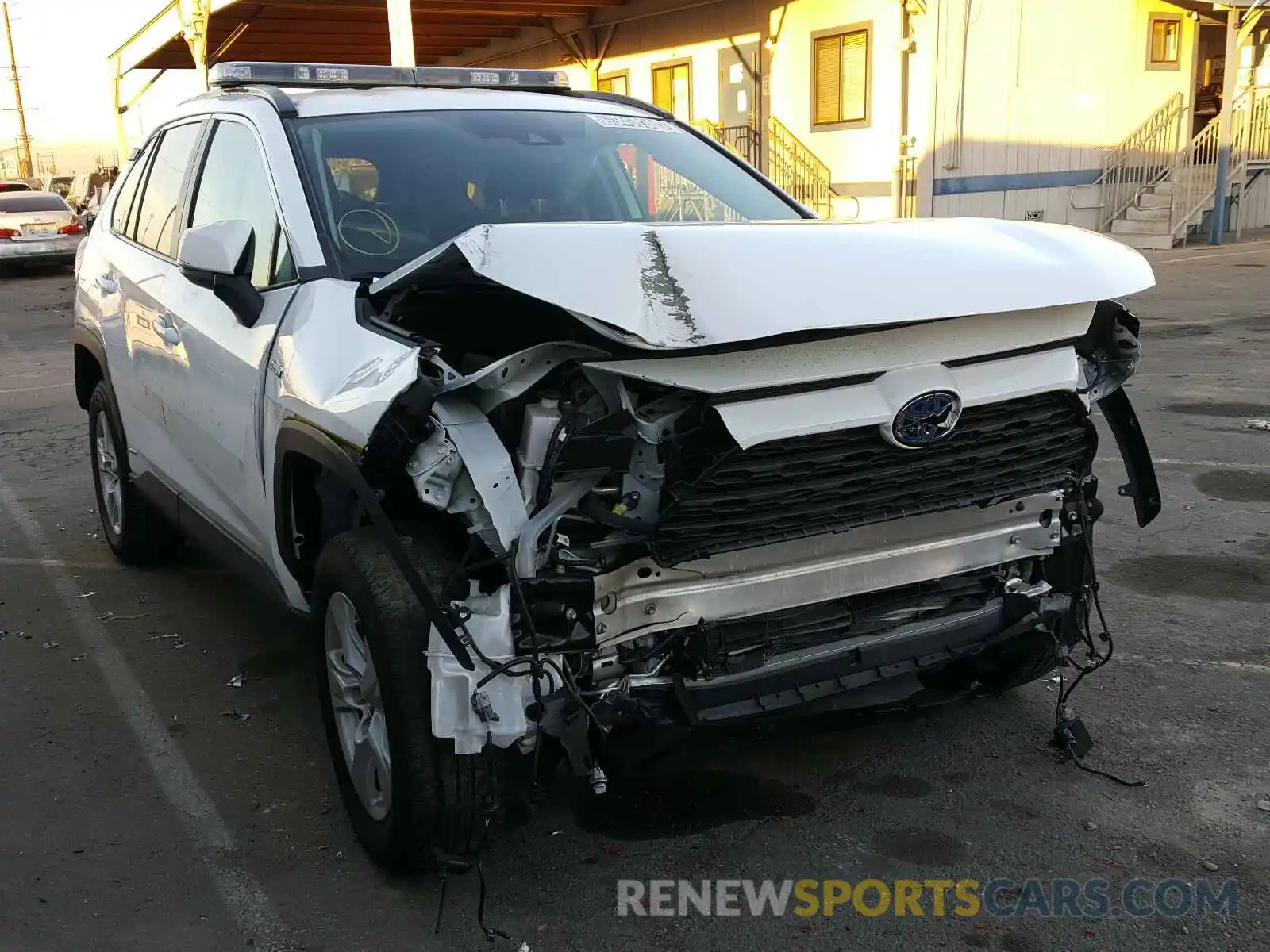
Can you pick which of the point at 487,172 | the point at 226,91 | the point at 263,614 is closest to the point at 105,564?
the point at 263,614

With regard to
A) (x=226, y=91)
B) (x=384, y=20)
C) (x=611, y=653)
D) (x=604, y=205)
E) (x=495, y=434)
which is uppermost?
(x=384, y=20)

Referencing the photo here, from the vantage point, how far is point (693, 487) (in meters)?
2.66

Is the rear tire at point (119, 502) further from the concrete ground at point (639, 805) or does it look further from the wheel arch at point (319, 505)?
the wheel arch at point (319, 505)

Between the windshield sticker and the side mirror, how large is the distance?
4.85 feet

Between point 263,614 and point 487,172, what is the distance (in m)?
2.20

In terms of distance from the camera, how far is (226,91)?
14.9 feet

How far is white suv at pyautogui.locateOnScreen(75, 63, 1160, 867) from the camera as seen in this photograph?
2664 millimetres

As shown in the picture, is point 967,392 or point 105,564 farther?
point 105,564

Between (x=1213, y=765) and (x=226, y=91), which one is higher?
(x=226, y=91)

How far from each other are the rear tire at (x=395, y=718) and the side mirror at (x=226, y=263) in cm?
89

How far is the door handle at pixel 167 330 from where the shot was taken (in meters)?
4.27

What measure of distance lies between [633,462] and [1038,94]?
59.9 feet

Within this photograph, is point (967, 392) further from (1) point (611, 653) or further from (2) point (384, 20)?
(2) point (384, 20)

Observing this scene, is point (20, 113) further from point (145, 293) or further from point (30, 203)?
point (145, 293)
